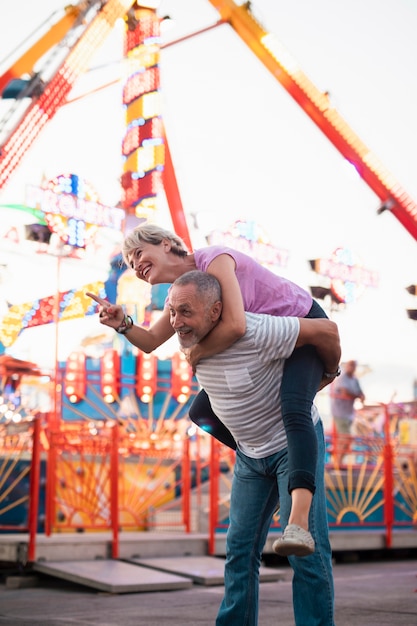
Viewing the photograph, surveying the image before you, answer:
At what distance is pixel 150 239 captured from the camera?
2508mm

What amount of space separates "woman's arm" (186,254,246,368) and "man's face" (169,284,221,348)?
22 millimetres

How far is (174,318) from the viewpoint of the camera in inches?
91.2

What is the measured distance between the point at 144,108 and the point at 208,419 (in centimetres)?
1470

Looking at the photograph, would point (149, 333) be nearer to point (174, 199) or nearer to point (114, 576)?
point (114, 576)

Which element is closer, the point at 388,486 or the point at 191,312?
the point at 191,312

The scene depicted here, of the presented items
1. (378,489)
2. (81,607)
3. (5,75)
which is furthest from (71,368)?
(81,607)

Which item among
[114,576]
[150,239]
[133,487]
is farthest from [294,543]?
[133,487]

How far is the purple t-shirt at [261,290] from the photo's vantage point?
2.45 m

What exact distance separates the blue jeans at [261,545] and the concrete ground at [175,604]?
1.33 m

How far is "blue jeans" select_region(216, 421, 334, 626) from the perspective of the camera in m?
2.21

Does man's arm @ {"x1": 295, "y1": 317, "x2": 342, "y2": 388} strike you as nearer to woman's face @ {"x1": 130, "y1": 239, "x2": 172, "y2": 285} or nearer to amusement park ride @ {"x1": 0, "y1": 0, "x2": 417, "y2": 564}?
woman's face @ {"x1": 130, "y1": 239, "x2": 172, "y2": 285}

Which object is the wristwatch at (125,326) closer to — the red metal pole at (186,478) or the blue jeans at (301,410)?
the blue jeans at (301,410)

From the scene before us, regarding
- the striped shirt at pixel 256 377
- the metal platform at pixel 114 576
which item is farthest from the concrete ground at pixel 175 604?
the striped shirt at pixel 256 377

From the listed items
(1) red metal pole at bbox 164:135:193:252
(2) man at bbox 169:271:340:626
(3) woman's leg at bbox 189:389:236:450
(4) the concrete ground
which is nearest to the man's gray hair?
(2) man at bbox 169:271:340:626
